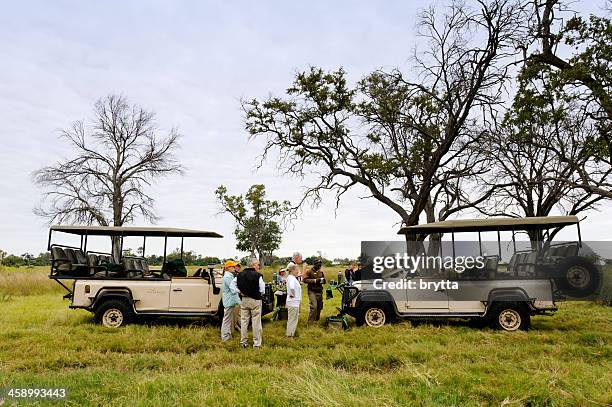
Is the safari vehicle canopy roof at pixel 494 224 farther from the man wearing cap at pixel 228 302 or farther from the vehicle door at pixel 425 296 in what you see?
the man wearing cap at pixel 228 302

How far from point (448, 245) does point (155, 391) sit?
7341mm

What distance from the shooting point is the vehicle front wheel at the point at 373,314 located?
10.8 m

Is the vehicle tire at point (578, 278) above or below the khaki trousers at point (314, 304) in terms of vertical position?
above

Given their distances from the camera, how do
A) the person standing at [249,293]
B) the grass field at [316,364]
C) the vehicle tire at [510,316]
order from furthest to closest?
the vehicle tire at [510,316] → the person standing at [249,293] → the grass field at [316,364]

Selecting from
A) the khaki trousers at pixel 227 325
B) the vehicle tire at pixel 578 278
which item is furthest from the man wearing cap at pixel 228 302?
the vehicle tire at pixel 578 278

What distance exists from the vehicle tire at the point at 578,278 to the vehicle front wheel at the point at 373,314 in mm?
3788

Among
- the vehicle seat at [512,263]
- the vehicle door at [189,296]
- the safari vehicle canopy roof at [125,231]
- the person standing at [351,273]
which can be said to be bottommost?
the vehicle door at [189,296]

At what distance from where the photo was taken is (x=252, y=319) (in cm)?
915

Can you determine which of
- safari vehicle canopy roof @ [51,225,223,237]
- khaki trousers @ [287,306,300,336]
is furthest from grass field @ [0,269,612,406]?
safari vehicle canopy roof @ [51,225,223,237]

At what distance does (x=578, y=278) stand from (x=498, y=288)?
171cm

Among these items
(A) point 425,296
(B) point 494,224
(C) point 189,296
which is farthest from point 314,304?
(B) point 494,224

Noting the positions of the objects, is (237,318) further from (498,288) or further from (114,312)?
(498,288)

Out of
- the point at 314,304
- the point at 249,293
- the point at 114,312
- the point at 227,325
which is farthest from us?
the point at 314,304

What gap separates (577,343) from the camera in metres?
8.93
